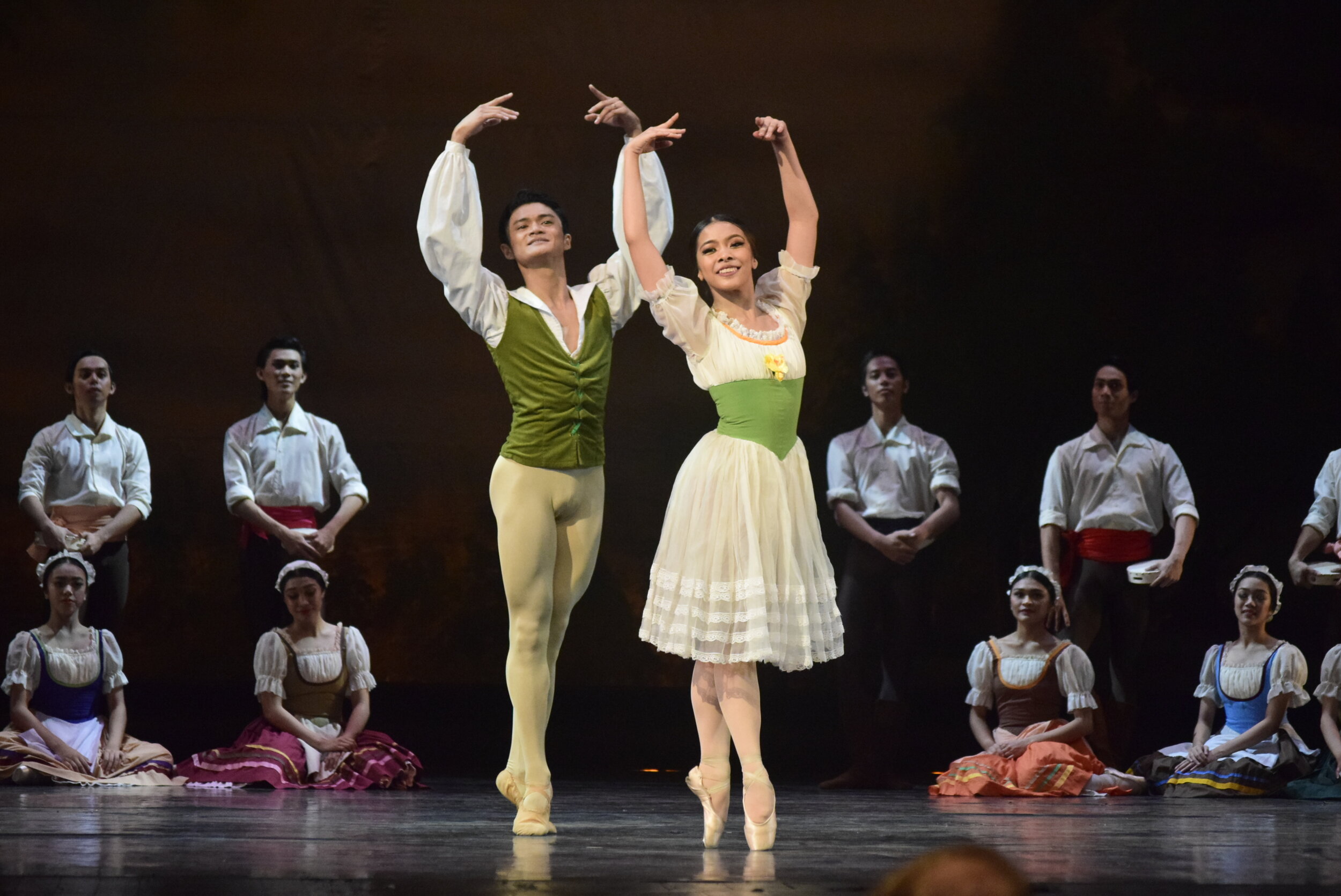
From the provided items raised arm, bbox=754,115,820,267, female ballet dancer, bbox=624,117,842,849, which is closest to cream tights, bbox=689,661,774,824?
female ballet dancer, bbox=624,117,842,849

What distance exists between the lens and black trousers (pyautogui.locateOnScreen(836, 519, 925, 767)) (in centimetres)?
528

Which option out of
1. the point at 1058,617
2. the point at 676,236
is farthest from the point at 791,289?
the point at 676,236

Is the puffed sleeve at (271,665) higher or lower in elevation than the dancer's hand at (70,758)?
higher

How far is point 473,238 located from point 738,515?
893 millimetres

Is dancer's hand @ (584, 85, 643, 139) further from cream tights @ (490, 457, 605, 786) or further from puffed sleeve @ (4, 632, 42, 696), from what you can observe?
puffed sleeve @ (4, 632, 42, 696)

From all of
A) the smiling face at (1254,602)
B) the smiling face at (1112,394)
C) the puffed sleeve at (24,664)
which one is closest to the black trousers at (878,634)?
the smiling face at (1112,394)

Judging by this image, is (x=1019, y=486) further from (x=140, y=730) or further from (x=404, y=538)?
(x=140, y=730)

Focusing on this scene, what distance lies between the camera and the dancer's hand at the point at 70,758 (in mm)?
4906

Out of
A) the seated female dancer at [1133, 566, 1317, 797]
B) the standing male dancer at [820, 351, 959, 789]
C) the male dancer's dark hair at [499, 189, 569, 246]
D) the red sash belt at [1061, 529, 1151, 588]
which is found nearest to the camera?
the male dancer's dark hair at [499, 189, 569, 246]

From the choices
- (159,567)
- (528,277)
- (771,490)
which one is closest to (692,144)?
(159,567)

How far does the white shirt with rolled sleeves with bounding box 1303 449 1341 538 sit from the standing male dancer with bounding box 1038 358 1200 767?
1.33ft

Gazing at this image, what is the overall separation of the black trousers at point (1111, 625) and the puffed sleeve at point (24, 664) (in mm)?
3488

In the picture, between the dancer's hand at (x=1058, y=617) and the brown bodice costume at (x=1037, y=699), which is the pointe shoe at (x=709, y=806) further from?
the dancer's hand at (x=1058, y=617)

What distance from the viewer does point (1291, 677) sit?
4953mm
